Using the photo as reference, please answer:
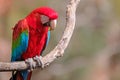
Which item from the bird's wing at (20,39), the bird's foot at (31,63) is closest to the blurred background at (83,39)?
the bird's wing at (20,39)

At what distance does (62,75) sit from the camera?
308 inches

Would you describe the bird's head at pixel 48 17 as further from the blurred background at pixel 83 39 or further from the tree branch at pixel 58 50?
the blurred background at pixel 83 39

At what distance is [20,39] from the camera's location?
4.46m

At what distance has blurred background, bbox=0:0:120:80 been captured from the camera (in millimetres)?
7699

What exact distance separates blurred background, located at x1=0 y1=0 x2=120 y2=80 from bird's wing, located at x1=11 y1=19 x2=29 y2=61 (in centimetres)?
297

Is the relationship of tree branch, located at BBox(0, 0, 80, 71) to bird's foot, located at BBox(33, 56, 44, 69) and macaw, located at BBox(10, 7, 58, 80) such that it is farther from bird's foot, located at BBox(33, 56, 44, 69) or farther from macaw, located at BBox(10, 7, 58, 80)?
macaw, located at BBox(10, 7, 58, 80)

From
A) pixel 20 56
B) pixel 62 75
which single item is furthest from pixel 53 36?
pixel 20 56

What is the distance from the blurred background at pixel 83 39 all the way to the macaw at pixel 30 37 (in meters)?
2.99

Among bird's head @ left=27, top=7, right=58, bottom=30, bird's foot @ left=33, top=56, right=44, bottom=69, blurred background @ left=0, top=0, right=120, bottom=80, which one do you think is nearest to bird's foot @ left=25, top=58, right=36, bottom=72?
bird's foot @ left=33, top=56, right=44, bottom=69

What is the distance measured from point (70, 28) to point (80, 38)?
14.1ft

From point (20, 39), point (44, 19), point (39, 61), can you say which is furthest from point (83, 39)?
point (39, 61)

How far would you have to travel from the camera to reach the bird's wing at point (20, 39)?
171 inches

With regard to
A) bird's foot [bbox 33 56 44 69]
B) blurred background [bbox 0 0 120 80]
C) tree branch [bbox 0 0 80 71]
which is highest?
tree branch [bbox 0 0 80 71]

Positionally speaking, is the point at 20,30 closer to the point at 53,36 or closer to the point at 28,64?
the point at 28,64
